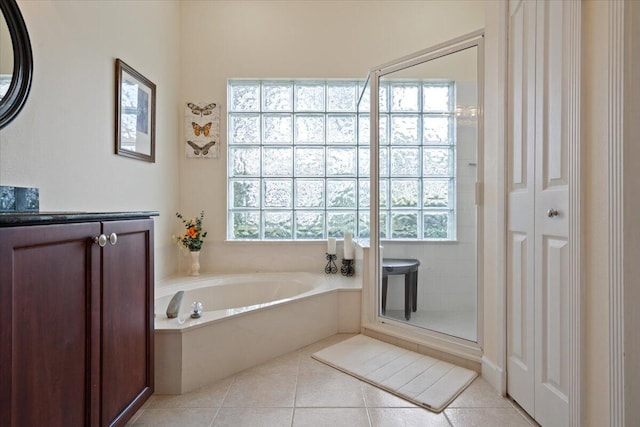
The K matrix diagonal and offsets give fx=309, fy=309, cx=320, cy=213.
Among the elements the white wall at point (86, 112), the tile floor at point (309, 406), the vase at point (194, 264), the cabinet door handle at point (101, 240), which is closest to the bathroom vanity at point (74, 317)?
the cabinet door handle at point (101, 240)

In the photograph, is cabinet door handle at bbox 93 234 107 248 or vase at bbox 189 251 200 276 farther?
vase at bbox 189 251 200 276

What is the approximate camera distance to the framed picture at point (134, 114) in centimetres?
198

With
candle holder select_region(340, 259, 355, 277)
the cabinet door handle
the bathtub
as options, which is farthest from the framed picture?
candle holder select_region(340, 259, 355, 277)

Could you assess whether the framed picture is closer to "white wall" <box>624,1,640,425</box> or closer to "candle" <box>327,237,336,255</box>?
"candle" <box>327,237,336,255</box>

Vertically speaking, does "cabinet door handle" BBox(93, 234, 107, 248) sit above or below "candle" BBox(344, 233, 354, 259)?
above

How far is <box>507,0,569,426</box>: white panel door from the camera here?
1.20 meters

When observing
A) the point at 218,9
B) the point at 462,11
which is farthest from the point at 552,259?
the point at 218,9

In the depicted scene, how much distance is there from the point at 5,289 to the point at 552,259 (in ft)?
5.69

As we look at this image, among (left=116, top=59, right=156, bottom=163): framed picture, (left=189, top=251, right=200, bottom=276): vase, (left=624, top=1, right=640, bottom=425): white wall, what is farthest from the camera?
(left=189, top=251, right=200, bottom=276): vase

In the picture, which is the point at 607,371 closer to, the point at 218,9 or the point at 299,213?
the point at 299,213

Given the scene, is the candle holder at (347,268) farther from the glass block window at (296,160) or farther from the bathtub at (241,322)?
the glass block window at (296,160)

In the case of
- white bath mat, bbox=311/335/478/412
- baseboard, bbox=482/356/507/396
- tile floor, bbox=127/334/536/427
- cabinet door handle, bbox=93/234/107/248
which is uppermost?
cabinet door handle, bbox=93/234/107/248

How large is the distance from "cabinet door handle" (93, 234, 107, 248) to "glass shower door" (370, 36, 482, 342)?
168 cm

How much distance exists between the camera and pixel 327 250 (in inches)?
112
